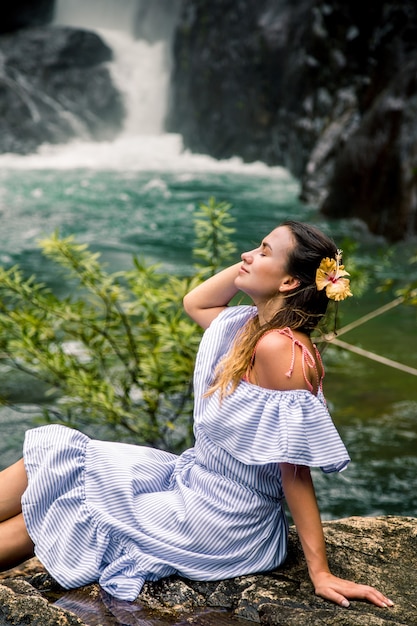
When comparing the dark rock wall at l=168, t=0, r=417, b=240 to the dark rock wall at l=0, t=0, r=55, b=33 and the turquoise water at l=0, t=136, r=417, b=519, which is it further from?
the dark rock wall at l=0, t=0, r=55, b=33

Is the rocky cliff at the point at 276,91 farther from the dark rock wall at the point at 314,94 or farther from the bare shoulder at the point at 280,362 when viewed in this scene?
the bare shoulder at the point at 280,362

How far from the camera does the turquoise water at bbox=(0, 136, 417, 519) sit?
4.54 meters

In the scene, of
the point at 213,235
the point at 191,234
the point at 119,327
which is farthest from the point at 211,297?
the point at 191,234

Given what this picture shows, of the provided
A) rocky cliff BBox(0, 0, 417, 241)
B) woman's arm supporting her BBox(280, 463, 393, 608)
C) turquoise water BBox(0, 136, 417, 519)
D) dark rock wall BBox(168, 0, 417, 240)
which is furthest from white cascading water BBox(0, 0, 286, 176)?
woman's arm supporting her BBox(280, 463, 393, 608)

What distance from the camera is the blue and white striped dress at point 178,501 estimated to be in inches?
79.3

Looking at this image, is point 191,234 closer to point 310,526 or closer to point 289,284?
point 289,284

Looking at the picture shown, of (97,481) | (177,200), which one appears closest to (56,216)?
(177,200)

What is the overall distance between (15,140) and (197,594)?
20.1m

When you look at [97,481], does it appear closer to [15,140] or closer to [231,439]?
[231,439]

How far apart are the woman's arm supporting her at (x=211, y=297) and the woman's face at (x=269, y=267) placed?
22 centimetres

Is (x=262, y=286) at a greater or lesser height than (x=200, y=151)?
greater

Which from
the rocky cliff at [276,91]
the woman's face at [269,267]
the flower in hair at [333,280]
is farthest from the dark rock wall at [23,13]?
the flower in hair at [333,280]

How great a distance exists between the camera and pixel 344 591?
1.95m

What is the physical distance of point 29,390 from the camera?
18.2ft
